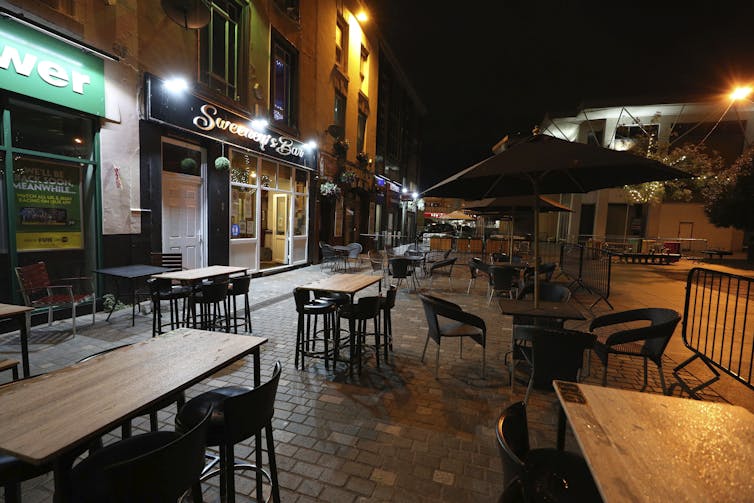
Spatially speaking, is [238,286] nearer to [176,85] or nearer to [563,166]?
[563,166]

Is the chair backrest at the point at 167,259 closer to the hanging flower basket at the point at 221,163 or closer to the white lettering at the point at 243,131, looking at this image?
the hanging flower basket at the point at 221,163

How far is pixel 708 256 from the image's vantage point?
67.9 feet

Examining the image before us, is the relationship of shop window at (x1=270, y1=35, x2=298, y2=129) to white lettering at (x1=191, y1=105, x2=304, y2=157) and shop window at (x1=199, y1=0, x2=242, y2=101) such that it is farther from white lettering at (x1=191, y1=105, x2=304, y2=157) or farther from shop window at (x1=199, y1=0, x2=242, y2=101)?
shop window at (x1=199, y1=0, x2=242, y2=101)

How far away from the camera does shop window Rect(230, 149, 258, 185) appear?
9.46m

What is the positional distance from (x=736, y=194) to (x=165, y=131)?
2271 cm

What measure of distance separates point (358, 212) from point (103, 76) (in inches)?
491

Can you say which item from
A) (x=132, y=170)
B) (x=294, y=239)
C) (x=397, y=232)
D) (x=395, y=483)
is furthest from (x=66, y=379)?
(x=397, y=232)

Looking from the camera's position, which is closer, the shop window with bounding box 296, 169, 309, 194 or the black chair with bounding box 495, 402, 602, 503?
the black chair with bounding box 495, 402, 602, 503

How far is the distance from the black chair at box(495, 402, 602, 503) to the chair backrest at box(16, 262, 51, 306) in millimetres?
6311

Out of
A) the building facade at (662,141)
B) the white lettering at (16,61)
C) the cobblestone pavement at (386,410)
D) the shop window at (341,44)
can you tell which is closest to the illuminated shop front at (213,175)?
→ the white lettering at (16,61)

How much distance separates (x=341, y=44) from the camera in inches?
603

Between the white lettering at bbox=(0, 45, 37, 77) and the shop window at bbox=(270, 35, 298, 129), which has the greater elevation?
the shop window at bbox=(270, 35, 298, 129)

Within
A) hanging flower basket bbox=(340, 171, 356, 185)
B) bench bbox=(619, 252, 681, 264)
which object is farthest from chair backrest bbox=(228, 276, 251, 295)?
bench bbox=(619, 252, 681, 264)

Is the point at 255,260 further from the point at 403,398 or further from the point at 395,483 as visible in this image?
the point at 395,483
